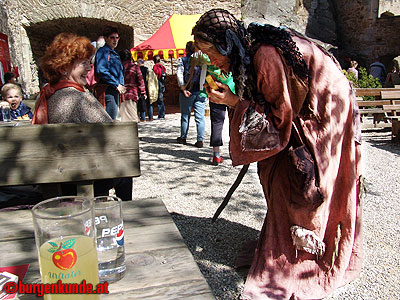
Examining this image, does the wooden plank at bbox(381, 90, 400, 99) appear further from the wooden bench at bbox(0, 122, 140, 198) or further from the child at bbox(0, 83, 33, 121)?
the wooden bench at bbox(0, 122, 140, 198)

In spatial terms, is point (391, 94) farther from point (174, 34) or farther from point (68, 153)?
point (68, 153)

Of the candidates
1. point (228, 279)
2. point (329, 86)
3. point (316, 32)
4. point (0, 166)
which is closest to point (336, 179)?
point (329, 86)

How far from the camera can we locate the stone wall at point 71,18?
11.2 m

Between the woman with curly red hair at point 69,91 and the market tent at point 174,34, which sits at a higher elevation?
the market tent at point 174,34

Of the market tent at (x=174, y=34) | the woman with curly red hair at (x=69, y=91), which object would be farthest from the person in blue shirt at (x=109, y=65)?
the market tent at (x=174, y=34)

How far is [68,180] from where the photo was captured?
1.71 meters

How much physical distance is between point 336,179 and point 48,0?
1201cm

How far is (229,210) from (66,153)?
1.94m

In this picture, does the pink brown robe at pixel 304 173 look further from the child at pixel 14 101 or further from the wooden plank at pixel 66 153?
the child at pixel 14 101

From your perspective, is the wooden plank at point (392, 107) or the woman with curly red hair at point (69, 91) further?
the wooden plank at point (392, 107)

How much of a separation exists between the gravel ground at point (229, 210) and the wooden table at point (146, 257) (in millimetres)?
1024

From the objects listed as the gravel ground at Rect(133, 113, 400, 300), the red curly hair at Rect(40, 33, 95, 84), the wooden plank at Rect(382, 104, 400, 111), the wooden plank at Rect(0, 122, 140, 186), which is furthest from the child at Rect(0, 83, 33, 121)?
the wooden plank at Rect(382, 104, 400, 111)

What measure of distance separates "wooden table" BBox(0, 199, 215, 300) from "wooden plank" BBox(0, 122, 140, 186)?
32 centimetres

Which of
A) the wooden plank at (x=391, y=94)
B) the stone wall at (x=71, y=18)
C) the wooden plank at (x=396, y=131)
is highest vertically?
the stone wall at (x=71, y=18)
